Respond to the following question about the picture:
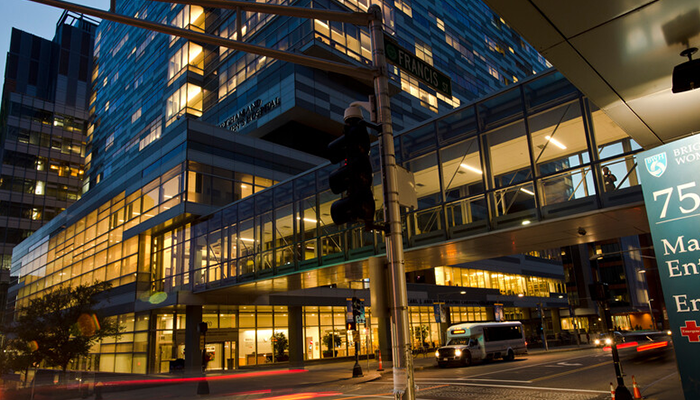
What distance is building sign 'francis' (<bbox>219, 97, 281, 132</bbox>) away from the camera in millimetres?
43825

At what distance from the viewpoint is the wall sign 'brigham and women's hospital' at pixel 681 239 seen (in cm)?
→ 720

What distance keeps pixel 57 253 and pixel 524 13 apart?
61178mm

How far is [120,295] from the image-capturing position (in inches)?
1574

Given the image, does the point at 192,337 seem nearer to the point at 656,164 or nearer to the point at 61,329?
the point at 61,329

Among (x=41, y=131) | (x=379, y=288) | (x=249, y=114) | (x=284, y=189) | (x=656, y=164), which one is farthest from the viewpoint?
(x=41, y=131)

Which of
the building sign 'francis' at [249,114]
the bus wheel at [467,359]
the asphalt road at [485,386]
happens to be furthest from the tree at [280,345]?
the building sign 'francis' at [249,114]

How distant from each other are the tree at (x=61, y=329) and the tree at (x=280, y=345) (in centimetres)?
1359

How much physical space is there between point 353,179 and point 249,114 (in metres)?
42.7

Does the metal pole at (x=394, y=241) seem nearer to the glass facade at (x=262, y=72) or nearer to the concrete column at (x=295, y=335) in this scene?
the glass facade at (x=262, y=72)

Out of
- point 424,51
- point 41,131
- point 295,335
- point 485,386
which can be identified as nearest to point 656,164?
point 485,386

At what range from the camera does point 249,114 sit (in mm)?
46281

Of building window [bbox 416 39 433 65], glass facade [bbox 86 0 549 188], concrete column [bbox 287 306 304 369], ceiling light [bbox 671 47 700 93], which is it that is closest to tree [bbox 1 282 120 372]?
concrete column [bbox 287 306 304 369]

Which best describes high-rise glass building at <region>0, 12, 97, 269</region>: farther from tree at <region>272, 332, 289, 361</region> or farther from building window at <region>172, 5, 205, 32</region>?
tree at <region>272, 332, 289, 361</region>

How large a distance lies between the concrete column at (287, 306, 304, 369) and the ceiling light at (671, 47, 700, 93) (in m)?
35.6
